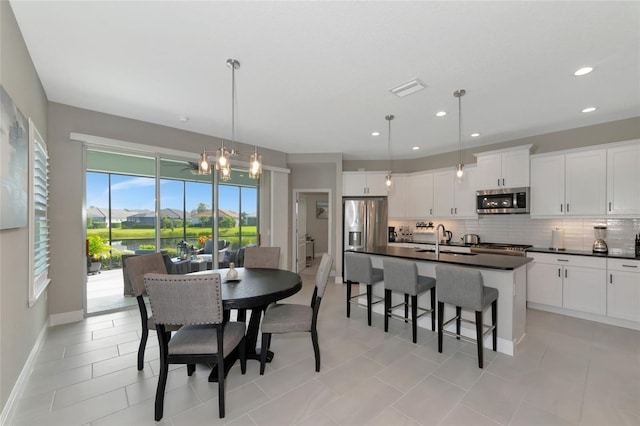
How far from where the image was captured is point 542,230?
14.4 feet

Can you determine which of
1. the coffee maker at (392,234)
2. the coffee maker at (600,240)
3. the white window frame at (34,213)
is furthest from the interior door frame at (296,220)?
the coffee maker at (600,240)

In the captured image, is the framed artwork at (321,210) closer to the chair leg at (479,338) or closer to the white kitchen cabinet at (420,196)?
the white kitchen cabinet at (420,196)

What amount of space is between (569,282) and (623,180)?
4.88ft

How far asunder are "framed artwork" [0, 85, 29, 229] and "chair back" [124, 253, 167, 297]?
807 millimetres

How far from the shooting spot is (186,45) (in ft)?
7.18

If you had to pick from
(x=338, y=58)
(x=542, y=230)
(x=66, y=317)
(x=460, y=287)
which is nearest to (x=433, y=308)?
(x=460, y=287)

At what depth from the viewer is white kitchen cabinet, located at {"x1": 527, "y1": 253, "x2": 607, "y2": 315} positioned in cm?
351

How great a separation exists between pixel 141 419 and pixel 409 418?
1822 millimetres

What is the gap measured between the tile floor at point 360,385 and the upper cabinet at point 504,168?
7.62 feet

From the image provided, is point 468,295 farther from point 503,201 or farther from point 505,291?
point 503,201

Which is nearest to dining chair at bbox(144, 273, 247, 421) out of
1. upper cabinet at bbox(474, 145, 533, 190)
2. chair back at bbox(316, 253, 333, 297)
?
chair back at bbox(316, 253, 333, 297)

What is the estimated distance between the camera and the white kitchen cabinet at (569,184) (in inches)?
146

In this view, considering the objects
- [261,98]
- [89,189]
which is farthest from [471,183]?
[89,189]

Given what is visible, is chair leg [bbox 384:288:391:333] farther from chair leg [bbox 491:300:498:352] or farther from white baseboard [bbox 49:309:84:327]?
white baseboard [bbox 49:309:84:327]
